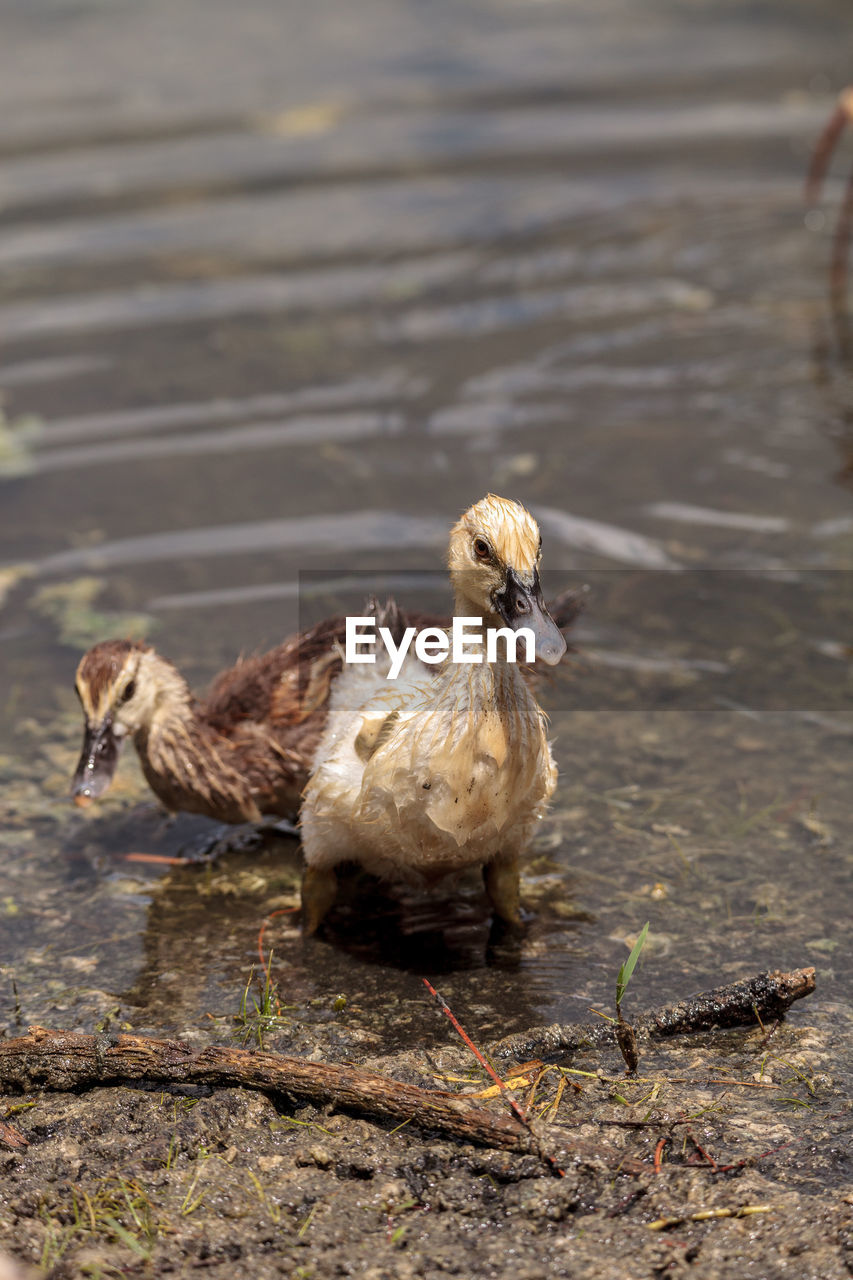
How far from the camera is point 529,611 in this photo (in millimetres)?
3773

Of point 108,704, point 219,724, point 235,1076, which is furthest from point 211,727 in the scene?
point 235,1076

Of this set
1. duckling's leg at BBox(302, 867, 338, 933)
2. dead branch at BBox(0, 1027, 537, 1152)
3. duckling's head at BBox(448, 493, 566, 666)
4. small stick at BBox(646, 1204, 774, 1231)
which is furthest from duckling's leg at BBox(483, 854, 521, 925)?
small stick at BBox(646, 1204, 774, 1231)

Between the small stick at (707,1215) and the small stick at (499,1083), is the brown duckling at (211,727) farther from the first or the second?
the small stick at (707,1215)

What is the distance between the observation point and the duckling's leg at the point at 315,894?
14.5ft

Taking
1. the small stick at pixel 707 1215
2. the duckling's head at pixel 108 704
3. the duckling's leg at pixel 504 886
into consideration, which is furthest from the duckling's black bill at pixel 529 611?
the duckling's head at pixel 108 704

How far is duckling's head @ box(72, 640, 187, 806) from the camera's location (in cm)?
480

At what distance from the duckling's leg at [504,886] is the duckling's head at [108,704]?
1.40 metres

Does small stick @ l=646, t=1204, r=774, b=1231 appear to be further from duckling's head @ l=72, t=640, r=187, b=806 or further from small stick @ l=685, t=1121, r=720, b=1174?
duckling's head @ l=72, t=640, r=187, b=806

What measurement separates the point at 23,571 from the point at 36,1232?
436 cm

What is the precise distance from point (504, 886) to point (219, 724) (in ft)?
Result: 4.42

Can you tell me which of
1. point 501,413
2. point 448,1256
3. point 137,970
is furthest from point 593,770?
point 501,413

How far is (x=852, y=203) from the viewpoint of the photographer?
29.7 ft

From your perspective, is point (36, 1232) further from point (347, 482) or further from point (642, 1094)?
point (347, 482)

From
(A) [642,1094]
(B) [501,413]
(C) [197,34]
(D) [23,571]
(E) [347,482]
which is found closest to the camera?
(A) [642,1094]
